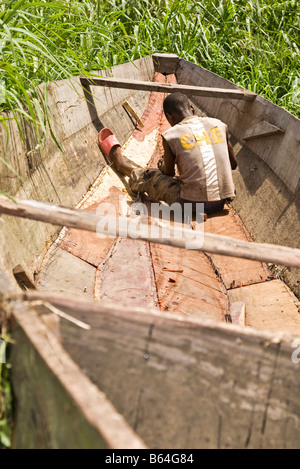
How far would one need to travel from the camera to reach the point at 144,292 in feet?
9.33

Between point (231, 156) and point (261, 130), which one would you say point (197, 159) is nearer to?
point (231, 156)

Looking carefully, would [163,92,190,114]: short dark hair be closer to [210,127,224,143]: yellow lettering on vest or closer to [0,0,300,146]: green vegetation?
[210,127,224,143]: yellow lettering on vest

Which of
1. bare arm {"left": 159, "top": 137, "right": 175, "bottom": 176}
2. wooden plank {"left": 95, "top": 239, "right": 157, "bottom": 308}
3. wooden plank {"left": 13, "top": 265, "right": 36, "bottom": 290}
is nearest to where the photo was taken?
wooden plank {"left": 13, "top": 265, "right": 36, "bottom": 290}

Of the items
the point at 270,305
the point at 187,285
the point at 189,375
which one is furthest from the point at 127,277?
the point at 189,375

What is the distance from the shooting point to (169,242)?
6.20 ft

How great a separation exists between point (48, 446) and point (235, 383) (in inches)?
23.5

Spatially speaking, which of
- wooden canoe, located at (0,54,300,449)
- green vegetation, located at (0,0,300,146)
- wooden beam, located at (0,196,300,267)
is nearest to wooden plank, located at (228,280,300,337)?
wooden canoe, located at (0,54,300,449)

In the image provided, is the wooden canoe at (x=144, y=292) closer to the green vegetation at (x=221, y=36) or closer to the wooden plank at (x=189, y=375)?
the wooden plank at (x=189, y=375)

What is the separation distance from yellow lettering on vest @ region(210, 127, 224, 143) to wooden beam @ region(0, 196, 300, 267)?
1.74 meters

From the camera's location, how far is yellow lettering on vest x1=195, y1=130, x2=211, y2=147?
138 inches

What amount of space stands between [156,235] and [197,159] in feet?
5.54

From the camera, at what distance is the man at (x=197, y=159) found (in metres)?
3.51
